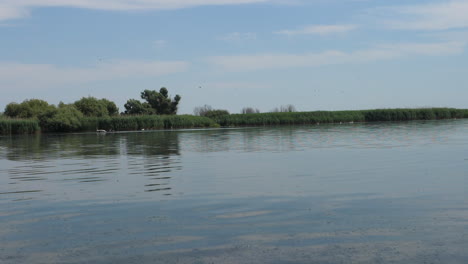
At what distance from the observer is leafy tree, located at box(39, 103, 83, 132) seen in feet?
215

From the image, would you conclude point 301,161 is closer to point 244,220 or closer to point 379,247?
point 244,220

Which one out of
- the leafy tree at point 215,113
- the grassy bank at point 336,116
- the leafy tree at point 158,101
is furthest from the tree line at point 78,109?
the grassy bank at point 336,116

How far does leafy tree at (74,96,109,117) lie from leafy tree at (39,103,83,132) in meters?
10.9

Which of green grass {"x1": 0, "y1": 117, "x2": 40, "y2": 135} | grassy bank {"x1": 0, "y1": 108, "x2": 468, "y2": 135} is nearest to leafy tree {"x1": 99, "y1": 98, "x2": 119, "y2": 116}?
grassy bank {"x1": 0, "y1": 108, "x2": 468, "y2": 135}

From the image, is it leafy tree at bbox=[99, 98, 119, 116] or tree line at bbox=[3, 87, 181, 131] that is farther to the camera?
leafy tree at bbox=[99, 98, 119, 116]

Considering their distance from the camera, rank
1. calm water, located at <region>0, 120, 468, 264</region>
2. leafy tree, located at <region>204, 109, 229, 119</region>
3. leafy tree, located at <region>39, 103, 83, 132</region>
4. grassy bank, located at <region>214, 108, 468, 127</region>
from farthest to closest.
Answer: leafy tree, located at <region>204, 109, 229, 119</region>
grassy bank, located at <region>214, 108, 468, 127</region>
leafy tree, located at <region>39, 103, 83, 132</region>
calm water, located at <region>0, 120, 468, 264</region>

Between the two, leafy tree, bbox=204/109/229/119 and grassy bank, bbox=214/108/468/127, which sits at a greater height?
leafy tree, bbox=204/109/229/119

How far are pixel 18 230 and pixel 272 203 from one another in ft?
14.6

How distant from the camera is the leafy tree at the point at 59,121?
65562 millimetres

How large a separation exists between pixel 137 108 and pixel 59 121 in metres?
29.7

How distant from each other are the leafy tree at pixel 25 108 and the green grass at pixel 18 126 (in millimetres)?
14403

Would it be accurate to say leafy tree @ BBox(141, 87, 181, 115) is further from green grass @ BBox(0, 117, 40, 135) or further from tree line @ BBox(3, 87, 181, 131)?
green grass @ BBox(0, 117, 40, 135)

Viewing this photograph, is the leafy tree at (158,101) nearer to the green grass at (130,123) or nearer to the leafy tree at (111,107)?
the leafy tree at (111,107)

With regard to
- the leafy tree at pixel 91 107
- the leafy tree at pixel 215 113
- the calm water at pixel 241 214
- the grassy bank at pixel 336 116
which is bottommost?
the calm water at pixel 241 214
